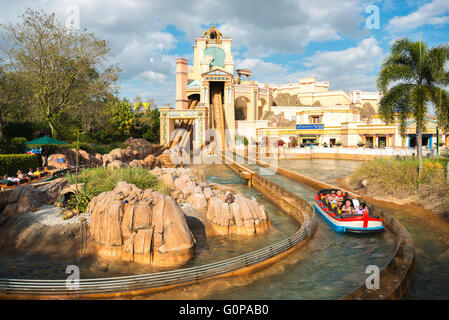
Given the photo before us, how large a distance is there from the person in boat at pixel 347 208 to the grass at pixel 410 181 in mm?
3923

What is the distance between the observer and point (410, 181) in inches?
559

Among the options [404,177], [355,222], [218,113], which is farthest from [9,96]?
[404,177]

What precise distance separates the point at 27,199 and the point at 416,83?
19.1m

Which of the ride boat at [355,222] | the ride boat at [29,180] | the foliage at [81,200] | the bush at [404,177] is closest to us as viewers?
the ride boat at [355,222]

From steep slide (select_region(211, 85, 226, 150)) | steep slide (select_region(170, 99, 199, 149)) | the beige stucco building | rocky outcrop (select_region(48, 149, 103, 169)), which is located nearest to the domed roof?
the beige stucco building

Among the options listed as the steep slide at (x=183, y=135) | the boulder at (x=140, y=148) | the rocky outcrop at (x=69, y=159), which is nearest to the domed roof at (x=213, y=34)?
the steep slide at (x=183, y=135)

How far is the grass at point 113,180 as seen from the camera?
467 inches

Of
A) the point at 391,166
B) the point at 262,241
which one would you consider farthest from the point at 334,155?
the point at 262,241

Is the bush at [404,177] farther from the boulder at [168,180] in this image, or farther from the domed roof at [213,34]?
the domed roof at [213,34]

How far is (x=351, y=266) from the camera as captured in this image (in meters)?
8.09

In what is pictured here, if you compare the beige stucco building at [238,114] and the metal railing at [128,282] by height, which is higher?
the beige stucco building at [238,114]

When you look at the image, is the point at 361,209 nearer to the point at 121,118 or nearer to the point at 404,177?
the point at 404,177

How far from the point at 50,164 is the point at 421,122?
21565mm
